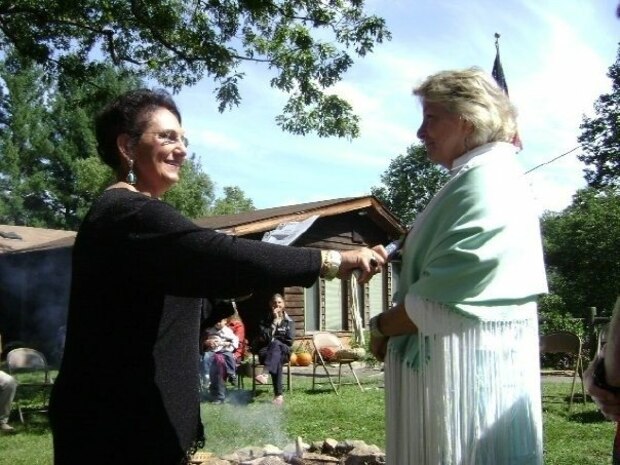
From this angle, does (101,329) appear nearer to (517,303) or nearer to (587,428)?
(517,303)

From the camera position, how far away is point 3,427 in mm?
8492

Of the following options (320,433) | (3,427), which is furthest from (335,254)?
(3,427)

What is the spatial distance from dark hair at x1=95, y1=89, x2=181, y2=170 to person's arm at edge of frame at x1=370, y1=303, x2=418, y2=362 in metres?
0.87

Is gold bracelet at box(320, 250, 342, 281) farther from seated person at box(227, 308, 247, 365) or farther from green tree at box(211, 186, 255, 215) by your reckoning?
green tree at box(211, 186, 255, 215)

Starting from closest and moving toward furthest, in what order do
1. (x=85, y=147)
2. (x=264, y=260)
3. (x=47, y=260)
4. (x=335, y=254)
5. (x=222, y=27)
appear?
(x=264, y=260), (x=335, y=254), (x=222, y=27), (x=47, y=260), (x=85, y=147)

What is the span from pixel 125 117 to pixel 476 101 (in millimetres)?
1042

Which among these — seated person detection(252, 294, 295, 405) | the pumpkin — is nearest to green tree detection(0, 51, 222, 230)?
the pumpkin

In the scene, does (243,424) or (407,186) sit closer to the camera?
(243,424)

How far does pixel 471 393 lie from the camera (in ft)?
6.96

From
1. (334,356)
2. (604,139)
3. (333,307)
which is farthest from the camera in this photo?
(604,139)

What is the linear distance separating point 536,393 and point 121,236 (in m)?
1.29

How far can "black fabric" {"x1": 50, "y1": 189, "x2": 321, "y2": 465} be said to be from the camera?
184 centimetres

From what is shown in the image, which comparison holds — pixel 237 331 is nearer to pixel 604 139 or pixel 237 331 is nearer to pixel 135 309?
pixel 135 309

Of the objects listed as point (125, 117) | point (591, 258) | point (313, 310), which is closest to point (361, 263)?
point (125, 117)
